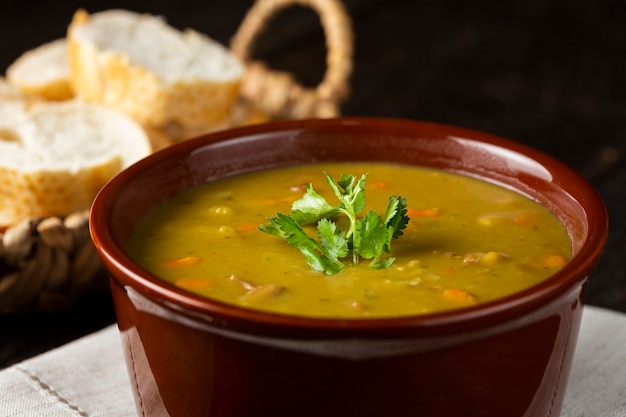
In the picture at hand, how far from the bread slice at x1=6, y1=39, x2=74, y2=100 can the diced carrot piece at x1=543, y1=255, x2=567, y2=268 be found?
2779mm

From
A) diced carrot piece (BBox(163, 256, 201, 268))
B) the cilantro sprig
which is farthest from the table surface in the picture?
diced carrot piece (BBox(163, 256, 201, 268))

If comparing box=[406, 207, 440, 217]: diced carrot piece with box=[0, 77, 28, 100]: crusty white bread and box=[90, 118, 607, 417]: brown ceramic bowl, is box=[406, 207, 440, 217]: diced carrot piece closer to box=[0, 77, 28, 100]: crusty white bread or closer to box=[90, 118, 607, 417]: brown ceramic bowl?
box=[90, 118, 607, 417]: brown ceramic bowl

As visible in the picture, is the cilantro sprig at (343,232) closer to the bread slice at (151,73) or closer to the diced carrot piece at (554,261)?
the diced carrot piece at (554,261)

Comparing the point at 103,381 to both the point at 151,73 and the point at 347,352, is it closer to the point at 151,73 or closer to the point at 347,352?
the point at 347,352

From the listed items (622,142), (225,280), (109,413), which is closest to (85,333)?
(109,413)

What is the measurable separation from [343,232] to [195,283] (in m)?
0.36

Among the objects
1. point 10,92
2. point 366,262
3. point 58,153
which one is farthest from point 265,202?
point 10,92

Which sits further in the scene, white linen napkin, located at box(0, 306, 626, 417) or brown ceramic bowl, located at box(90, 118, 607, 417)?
white linen napkin, located at box(0, 306, 626, 417)

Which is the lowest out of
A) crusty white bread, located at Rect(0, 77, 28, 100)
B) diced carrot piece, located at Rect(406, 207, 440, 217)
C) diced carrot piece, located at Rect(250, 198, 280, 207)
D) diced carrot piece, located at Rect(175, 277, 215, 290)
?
crusty white bread, located at Rect(0, 77, 28, 100)

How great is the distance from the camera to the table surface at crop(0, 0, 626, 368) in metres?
4.93

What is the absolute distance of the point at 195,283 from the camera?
2.05 metres

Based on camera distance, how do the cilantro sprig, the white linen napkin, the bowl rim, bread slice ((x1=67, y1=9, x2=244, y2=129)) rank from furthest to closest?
1. bread slice ((x1=67, y1=9, x2=244, y2=129))
2. the white linen napkin
3. the cilantro sprig
4. the bowl rim

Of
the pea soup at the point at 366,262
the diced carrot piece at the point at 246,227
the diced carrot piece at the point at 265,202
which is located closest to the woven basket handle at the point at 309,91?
the pea soup at the point at 366,262

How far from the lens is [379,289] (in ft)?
6.54
